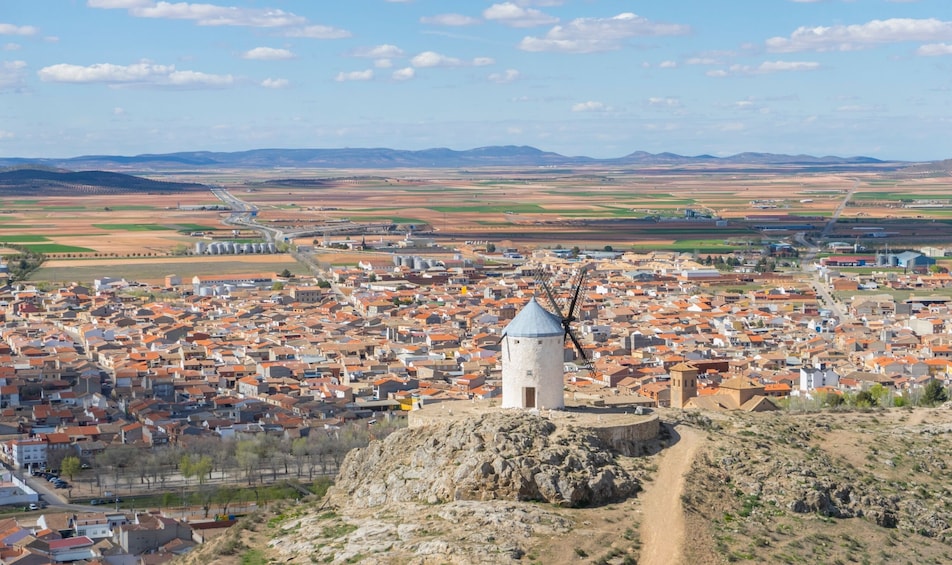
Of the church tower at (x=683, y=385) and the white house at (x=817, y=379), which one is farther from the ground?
the church tower at (x=683, y=385)

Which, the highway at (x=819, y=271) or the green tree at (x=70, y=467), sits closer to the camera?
the green tree at (x=70, y=467)

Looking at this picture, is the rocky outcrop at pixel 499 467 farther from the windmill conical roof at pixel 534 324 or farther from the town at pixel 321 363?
the town at pixel 321 363

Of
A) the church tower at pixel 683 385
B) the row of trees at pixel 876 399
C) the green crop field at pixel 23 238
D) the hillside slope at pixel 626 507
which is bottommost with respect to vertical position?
the green crop field at pixel 23 238

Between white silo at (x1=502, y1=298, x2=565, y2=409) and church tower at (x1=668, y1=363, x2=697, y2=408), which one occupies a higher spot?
white silo at (x1=502, y1=298, x2=565, y2=409)

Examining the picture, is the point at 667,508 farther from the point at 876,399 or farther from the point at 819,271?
the point at 819,271

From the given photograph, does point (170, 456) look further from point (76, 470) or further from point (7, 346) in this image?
point (7, 346)

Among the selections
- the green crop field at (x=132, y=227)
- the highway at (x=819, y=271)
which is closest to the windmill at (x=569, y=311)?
the highway at (x=819, y=271)

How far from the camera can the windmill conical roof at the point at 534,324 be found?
2838 centimetres

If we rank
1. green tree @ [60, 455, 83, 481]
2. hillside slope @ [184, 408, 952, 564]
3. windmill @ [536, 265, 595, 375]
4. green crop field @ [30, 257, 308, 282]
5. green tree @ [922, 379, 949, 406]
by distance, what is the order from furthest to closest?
green crop field @ [30, 257, 308, 282]
green tree @ [60, 455, 83, 481]
green tree @ [922, 379, 949, 406]
windmill @ [536, 265, 595, 375]
hillside slope @ [184, 408, 952, 564]

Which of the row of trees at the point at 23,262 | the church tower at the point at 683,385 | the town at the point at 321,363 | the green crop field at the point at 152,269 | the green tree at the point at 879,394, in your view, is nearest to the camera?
the church tower at the point at 683,385

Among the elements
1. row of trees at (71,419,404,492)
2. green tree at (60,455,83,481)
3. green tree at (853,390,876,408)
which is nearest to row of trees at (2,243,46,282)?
row of trees at (71,419,404,492)

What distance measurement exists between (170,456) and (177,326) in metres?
31.0

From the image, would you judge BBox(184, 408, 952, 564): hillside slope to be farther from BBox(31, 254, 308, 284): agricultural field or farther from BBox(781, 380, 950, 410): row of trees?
BBox(31, 254, 308, 284): agricultural field

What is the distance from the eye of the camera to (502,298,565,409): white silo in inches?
1119
